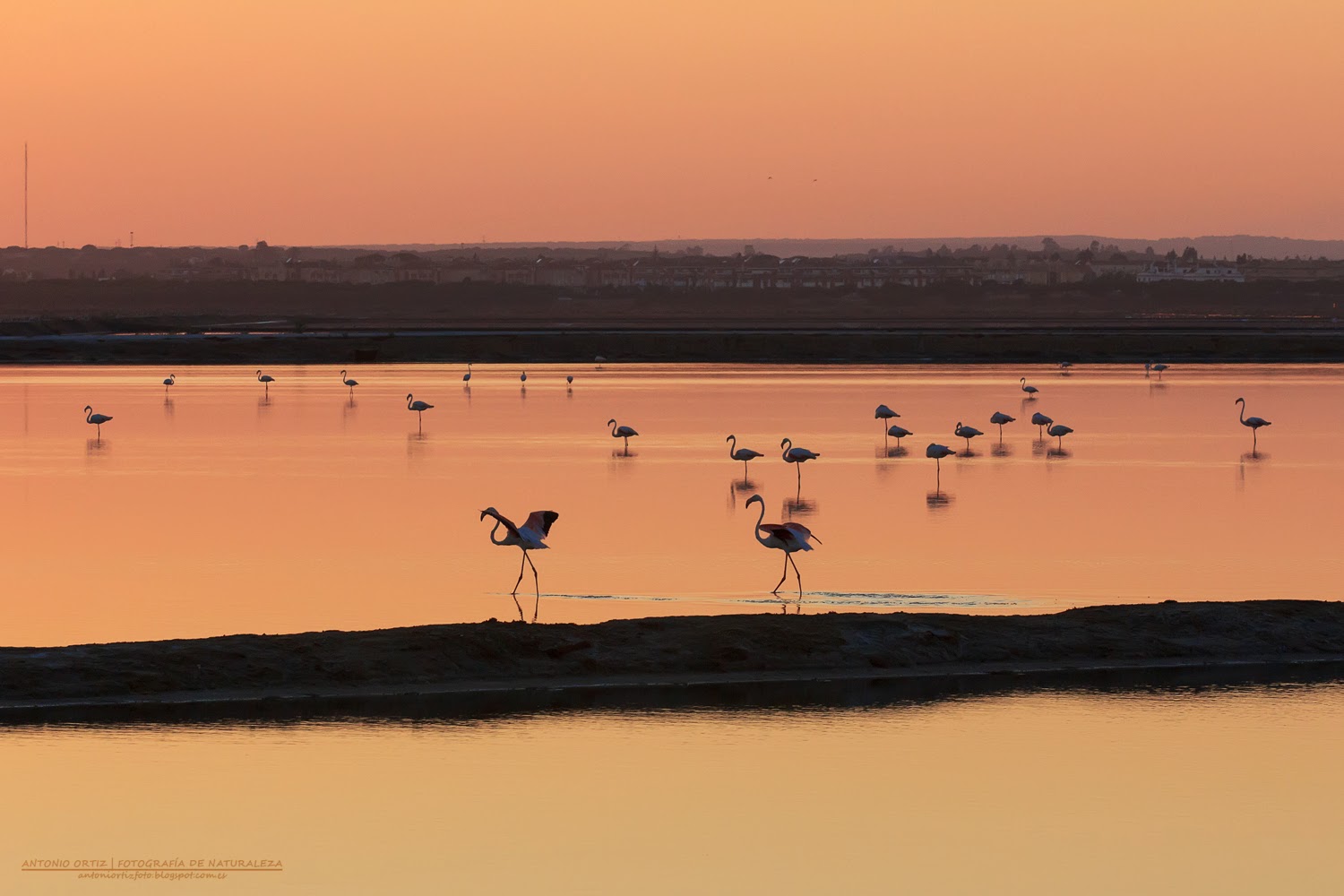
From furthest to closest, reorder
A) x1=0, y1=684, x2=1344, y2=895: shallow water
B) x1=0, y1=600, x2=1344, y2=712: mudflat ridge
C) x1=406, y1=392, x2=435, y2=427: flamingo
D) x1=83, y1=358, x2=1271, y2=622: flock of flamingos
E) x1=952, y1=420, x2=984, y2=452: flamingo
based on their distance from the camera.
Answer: x1=406, y1=392, x2=435, y2=427: flamingo → x1=952, y1=420, x2=984, y2=452: flamingo → x1=83, y1=358, x2=1271, y2=622: flock of flamingos → x1=0, y1=600, x2=1344, y2=712: mudflat ridge → x1=0, y1=684, x2=1344, y2=895: shallow water

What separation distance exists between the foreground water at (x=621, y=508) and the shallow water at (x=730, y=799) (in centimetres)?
400

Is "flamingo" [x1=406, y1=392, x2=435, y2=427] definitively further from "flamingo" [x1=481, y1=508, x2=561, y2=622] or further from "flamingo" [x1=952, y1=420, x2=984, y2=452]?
"flamingo" [x1=481, y1=508, x2=561, y2=622]

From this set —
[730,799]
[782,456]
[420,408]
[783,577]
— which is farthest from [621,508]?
[420,408]

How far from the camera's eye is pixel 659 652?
16797mm

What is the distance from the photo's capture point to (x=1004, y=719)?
1529 cm

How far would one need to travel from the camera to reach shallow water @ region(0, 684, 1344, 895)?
11234 millimetres

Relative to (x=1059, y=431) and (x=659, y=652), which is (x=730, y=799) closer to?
(x=659, y=652)

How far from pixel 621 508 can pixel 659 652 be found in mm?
11937

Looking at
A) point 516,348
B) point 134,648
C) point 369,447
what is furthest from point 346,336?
point 134,648

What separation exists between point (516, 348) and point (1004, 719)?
76.8 m

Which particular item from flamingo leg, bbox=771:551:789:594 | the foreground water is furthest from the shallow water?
flamingo leg, bbox=771:551:789:594

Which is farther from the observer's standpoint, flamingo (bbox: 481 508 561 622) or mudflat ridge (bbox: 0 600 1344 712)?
flamingo (bbox: 481 508 561 622)

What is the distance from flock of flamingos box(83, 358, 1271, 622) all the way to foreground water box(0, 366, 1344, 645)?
0.29 metres

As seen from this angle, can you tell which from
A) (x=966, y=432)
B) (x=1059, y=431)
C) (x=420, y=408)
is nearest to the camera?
(x=966, y=432)
